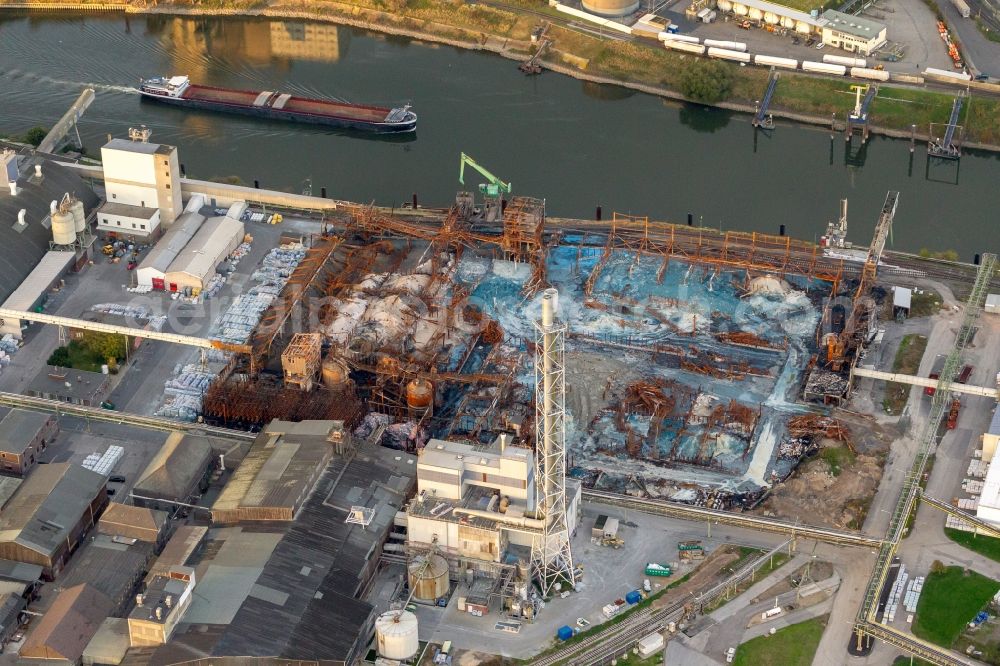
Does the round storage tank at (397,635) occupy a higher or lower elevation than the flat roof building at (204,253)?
lower

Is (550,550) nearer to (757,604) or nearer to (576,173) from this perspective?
(757,604)

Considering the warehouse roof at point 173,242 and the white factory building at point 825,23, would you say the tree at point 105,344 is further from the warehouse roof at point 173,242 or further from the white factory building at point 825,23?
the white factory building at point 825,23

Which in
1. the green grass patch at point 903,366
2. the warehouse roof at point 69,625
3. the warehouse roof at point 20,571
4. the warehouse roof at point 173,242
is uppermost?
the green grass patch at point 903,366

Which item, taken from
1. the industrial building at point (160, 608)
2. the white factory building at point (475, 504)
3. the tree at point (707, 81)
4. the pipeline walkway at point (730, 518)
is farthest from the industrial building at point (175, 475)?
the tree at point (707, 81)

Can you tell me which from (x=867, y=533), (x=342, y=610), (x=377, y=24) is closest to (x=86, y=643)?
(x=342, y=610)

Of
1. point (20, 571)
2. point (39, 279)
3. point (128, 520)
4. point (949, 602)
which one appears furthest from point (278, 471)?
point (949, 602)

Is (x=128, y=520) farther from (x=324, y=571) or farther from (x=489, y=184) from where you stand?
(x=489, y=184)

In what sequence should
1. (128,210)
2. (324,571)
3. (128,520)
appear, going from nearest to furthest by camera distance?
1. (324,571)
2. (128,520)
3. (128,210)
